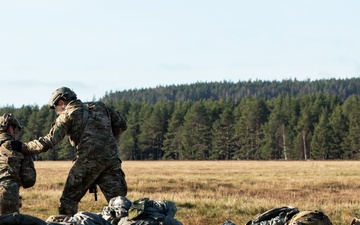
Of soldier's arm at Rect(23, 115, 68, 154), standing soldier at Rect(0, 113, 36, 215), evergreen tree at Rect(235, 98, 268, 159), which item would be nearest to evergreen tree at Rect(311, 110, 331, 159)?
evergreen tree at Rect(235, 98, 268, 159)

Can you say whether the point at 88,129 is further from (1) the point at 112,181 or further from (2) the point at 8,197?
(2) the point at 8,197

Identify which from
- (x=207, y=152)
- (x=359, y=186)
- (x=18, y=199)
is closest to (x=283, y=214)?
(x=18, y=199)

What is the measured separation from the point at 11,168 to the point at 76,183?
3.03ft

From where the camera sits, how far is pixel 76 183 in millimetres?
9398

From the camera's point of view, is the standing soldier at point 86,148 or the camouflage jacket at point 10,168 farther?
the standing soldier at point 86,148

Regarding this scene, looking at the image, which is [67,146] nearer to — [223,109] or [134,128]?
[134,128]

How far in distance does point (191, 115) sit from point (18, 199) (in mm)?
114326

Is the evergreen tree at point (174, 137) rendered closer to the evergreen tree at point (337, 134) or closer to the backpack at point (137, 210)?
the evergreen tree at point (337, 134)

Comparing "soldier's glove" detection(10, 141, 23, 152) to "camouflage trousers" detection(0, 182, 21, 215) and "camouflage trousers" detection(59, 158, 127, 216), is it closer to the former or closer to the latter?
"camouflage trousers" detection(0, 182, 21, 215)

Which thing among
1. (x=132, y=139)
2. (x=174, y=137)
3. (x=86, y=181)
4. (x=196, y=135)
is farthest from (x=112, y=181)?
(x=132, y=139)

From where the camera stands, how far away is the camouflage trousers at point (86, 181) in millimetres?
9398

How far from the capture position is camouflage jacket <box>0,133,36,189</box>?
9016 millimetres

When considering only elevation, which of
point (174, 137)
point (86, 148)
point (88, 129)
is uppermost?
point (88, 129)

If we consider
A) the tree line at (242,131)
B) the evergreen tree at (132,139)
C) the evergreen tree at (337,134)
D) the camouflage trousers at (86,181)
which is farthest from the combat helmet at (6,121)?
the evergreen tree at (132,139)
